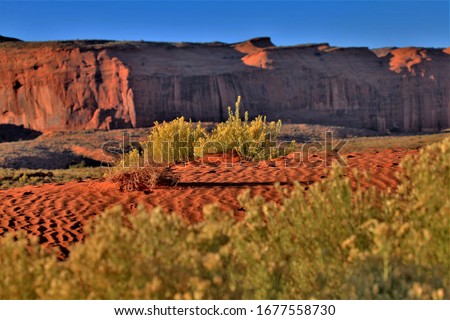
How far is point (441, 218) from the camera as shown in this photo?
4.03m

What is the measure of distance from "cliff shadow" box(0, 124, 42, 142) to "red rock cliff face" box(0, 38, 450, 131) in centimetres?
65

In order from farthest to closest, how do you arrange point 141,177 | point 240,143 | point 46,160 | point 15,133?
point 15,133 → point 46,160 → point 240,143 → point 141,177

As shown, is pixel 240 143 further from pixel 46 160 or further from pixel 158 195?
pixel 46 160

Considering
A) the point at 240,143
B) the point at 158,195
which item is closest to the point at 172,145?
the point at 240,143

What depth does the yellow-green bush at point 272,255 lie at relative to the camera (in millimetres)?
3301

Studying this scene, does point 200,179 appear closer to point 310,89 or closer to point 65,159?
point 65,159

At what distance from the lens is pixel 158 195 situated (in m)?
10.5

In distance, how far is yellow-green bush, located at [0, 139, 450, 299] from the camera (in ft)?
10.8

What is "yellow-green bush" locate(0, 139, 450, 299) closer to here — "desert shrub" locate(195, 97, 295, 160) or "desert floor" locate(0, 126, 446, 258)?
"desert floor" locate(0, 126, 446, 258)

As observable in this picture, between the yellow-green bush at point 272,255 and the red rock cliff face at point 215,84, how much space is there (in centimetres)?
4223

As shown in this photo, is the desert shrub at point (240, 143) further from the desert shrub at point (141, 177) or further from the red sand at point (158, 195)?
the desert shrub at point (141, 177)

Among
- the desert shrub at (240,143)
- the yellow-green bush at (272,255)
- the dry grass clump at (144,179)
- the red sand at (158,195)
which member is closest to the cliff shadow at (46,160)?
the desert shrub at (240,143)

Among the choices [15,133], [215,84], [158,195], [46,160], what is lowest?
[46,160]

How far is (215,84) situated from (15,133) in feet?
59.4
